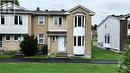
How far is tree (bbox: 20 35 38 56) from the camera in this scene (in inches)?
1930

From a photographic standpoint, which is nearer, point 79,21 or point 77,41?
point 77,41

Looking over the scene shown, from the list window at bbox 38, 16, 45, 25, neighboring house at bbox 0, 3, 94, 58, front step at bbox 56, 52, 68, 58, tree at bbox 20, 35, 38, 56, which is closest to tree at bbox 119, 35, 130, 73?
tree at bbox 20, 35, 38, 56

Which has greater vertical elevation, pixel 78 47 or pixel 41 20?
pixel 41 20

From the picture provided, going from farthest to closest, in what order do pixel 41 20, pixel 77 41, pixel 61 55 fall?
pixel 41 20, pixel 77 41, pixel 61 55

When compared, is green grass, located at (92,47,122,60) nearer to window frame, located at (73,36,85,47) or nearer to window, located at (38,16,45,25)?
window frame, located at (73,36,85,47)

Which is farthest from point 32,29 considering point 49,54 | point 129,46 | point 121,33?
point 129,46

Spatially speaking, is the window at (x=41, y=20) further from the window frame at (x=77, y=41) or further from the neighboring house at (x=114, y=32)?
the neighboring house at (x=114, y=32)

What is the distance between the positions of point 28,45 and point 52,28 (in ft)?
20.1

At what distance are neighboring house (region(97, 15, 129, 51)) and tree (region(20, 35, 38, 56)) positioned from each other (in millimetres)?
15657

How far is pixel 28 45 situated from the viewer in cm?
4912

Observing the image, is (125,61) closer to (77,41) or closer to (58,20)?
(77,41)

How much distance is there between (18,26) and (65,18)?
7.18 metres

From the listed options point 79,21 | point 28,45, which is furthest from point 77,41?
point 28,45

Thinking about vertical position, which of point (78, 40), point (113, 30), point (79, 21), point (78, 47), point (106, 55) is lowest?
point (106, 55)
